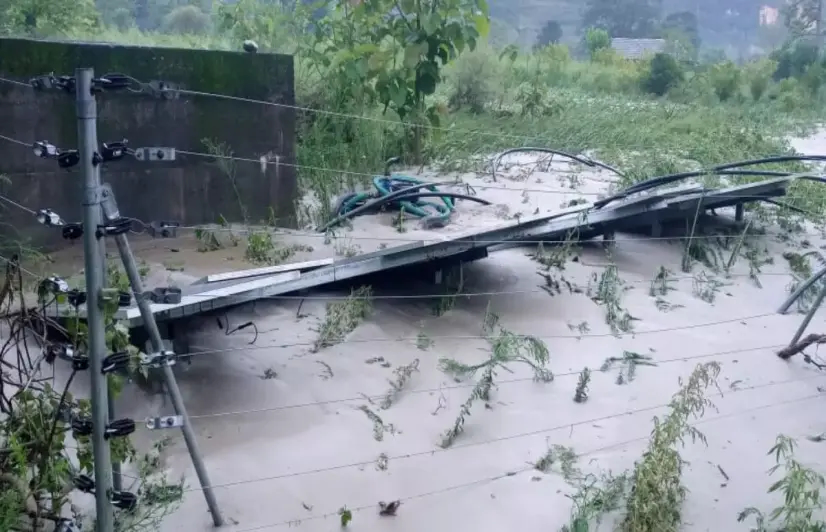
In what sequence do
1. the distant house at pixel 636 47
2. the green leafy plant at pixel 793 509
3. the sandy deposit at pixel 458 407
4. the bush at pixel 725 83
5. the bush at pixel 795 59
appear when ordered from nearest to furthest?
the green leafy plant at pixel 793 509 < the sandy deposit at pixel 458 407 < the bush at pixel 725 83 < the bush at pixel 795 59 < the distant house at pixel 636 47

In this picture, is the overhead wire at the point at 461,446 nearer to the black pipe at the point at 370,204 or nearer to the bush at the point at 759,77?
the black pipe at the point at 370,204

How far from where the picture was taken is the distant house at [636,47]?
80.1 feet

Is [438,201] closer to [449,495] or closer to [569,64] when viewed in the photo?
[449,495]

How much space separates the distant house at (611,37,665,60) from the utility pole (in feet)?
72.4

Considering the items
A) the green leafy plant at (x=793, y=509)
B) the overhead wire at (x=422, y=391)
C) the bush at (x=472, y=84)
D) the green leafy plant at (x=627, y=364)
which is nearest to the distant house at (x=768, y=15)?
the bush at (x=472, y=84)

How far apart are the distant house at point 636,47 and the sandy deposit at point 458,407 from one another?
61.0 ft

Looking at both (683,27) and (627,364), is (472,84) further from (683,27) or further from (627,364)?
(683,27)

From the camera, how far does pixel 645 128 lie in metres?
12.5

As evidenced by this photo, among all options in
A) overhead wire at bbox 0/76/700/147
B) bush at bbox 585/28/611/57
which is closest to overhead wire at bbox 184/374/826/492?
overhead wire at bbox 0/76/700/147

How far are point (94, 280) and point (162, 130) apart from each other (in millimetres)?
4248

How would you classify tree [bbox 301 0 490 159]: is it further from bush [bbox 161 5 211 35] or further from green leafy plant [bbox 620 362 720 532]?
bush [bbox 161 5 211 35]

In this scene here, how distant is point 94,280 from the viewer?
2.75 metres

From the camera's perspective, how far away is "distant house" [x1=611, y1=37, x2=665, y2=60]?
80.1 ft

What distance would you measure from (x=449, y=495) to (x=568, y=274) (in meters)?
2.96
